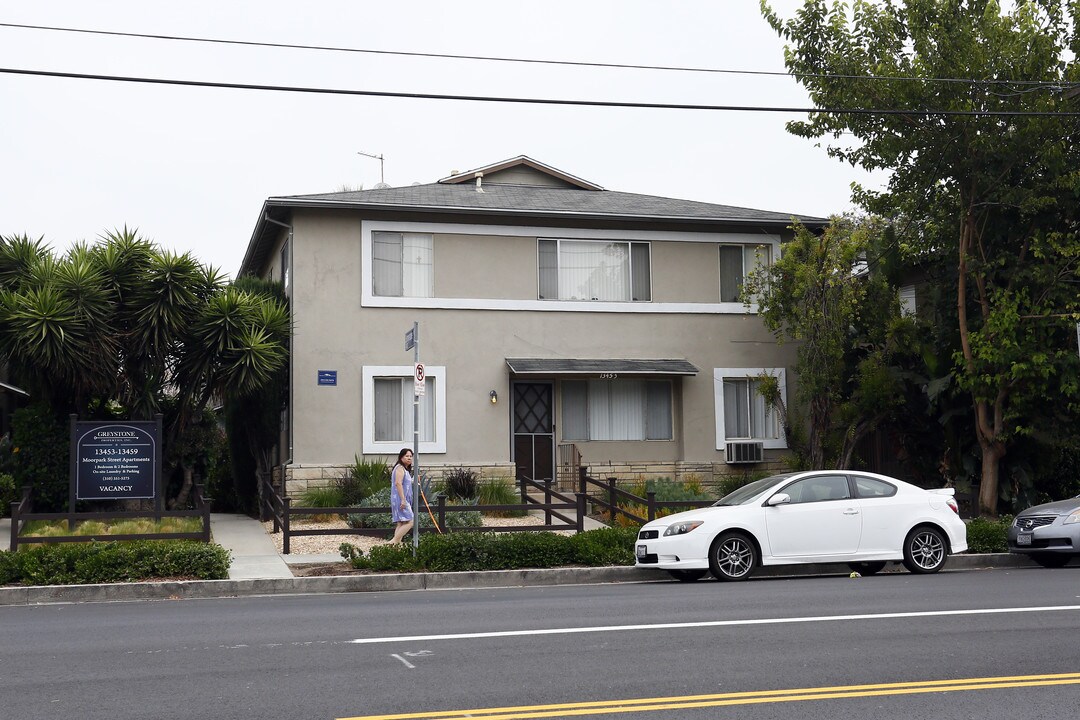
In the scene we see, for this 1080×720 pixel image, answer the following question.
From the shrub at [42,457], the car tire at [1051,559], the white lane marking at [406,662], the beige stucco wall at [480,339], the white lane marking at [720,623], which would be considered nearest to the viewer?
the white lane marking at [406,662]

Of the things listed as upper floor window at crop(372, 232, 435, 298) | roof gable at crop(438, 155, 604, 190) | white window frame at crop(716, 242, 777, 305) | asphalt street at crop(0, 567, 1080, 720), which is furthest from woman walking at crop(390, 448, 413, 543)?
roof gable at crop(438, 155, 604, 190)

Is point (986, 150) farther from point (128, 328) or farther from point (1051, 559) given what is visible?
point (128, 328)

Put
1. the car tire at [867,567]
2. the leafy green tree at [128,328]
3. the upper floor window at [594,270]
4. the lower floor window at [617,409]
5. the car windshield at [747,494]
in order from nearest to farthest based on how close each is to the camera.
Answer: the car windshield at [747,494] → the car tire at [867,567] → the leafy green tree at [128,328] → the upper floor window at [594,270] → the lower floor window at [617,409]

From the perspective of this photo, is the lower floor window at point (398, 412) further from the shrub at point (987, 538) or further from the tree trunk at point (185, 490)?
the shrub at point (987, 538)

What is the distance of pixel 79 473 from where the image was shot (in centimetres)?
1689

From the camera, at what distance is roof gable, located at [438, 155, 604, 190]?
90.8 ft

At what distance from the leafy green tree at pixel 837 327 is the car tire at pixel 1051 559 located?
5.71m

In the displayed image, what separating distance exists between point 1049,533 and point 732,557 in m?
4.63

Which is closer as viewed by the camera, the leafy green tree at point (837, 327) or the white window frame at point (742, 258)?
the leafy green tree at point (837, 327)

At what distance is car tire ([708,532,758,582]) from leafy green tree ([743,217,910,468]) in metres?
7.93

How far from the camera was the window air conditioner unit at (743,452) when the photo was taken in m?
23.6

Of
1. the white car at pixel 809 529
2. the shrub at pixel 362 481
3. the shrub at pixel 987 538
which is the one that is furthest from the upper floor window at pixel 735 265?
the white car at pixel 809 529

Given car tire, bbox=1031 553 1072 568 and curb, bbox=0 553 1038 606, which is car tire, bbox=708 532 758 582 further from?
car tire, bbox=1031 553 1072 568

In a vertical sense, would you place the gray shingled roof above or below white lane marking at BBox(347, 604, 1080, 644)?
above
